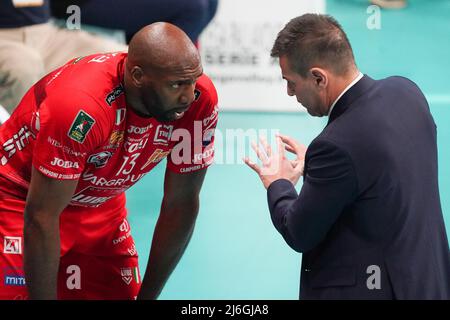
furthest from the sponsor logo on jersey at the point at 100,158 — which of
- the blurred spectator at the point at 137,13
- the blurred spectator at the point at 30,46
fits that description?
the blurred spectator at the point at 137,13

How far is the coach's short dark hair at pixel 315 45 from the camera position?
301 cm

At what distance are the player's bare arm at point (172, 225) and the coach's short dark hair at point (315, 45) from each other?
746 millimetres

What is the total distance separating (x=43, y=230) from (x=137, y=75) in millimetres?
577

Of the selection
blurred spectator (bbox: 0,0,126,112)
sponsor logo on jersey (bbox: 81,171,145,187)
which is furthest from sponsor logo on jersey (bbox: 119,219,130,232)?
blurred spectator (bbox: 0,0,126,112)

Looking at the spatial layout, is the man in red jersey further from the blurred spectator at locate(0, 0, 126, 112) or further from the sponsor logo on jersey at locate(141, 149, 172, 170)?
the blurred spectator at locate(0, 0, 126, 112)

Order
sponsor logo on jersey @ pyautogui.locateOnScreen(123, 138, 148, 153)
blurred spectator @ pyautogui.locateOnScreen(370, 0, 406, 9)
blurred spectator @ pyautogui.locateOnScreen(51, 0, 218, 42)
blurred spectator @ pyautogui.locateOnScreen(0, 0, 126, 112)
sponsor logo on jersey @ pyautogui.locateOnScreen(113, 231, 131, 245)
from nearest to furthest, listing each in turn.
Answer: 1. sponsor logo on jersey @ pyautogui.locateOnScreen(123, 138, 148, 153)
2. sponsor logo on jersey @ pyautogui.locateOnScreen(113, 231, 131, 245)
3. blurred spectator @ pyautogui.locateOnScreen(0, 0, 126, 112)
4. blurred spectator @ pyautogui.locateOnScreen(51, 0, 218, 42)
5. blurred spectator @ pyautogui.locateOnScreen(370, 0, 406, 9)

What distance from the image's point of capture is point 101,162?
3318 millimetres

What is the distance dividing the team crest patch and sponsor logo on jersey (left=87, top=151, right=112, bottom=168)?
0.20 m

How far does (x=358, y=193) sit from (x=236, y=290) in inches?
76.1

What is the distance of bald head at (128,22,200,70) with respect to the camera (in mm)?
3064

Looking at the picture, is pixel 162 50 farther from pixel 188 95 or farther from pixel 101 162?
pixel 101 162

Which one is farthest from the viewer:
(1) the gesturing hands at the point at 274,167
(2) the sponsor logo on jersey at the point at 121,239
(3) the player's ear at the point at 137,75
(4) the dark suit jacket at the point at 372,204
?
(2) the sponsor logo on jersey at the point at 121,239

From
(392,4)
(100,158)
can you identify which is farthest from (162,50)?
(392,4)

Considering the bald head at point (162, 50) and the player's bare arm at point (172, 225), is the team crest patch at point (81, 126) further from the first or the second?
the player's bare arm at point (172, 225)
